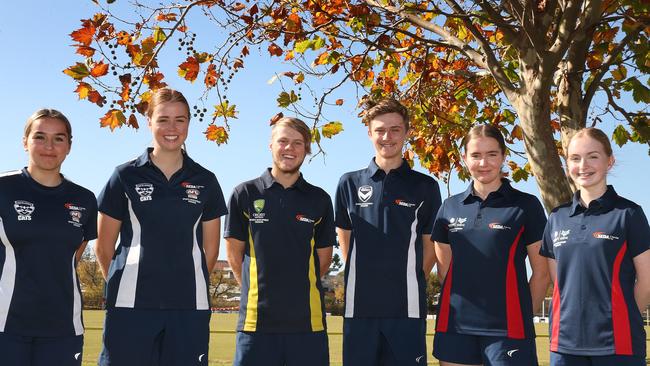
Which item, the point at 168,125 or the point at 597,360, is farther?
the point at 168,125

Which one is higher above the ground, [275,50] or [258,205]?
[275,50]

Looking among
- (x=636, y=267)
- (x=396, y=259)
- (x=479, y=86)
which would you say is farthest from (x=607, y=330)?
(x=479, y=86)

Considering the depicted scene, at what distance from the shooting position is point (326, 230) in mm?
6203

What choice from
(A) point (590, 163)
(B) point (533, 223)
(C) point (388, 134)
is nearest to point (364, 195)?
(C) point (388, 134)

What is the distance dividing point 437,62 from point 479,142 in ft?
25.4

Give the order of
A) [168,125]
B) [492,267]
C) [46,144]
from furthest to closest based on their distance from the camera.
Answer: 1. [168,125]
2. [492,267]
3. [46,144]

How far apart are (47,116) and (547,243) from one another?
3.87 m

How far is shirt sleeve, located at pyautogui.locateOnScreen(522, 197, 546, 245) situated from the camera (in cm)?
571

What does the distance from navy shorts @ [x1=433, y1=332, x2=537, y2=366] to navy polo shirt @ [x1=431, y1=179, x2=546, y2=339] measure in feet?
0.17

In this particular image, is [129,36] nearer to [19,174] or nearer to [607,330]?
[19,174]

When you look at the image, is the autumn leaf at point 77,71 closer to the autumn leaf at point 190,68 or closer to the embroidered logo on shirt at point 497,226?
the autumn leaf at point 190,68

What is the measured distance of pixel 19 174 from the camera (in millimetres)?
5512

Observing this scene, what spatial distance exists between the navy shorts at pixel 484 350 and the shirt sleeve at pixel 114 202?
102 inches

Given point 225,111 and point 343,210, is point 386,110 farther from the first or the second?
point 225,111
